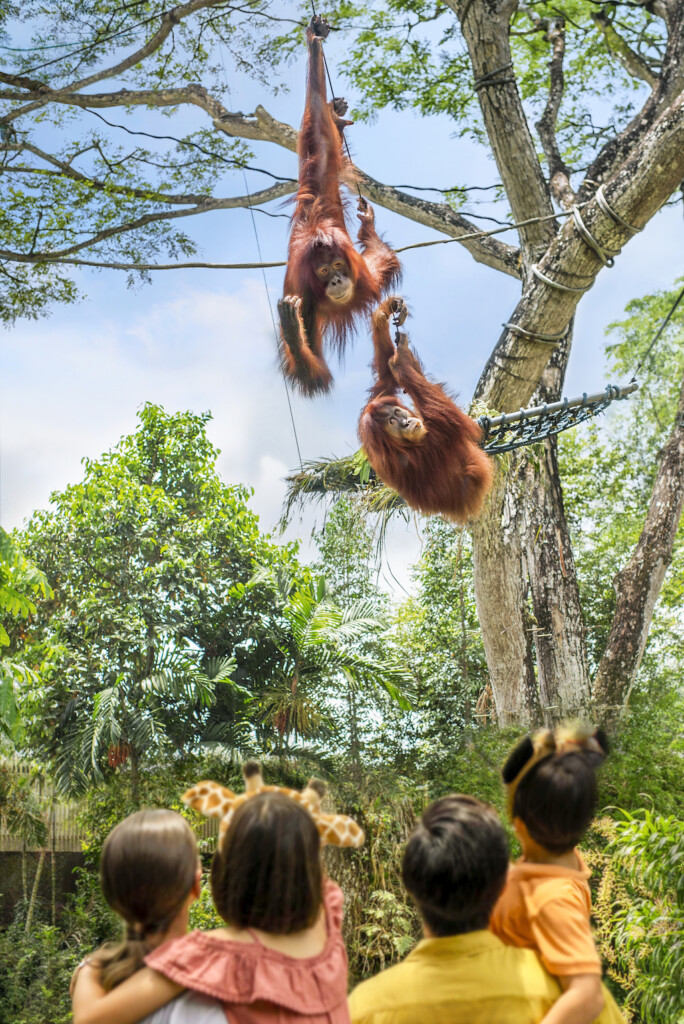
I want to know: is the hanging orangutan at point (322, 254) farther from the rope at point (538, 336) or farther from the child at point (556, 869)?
the child at point (556, 869)

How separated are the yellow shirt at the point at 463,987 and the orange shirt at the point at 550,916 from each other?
29mm

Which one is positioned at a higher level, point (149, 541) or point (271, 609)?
point (149, 541)

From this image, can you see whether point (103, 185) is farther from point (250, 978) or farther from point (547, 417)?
point (250, 978)

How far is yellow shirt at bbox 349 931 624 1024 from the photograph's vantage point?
1008 millimetres

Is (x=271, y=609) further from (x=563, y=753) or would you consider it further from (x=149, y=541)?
(x=563, y=753)

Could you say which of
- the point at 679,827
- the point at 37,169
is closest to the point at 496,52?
the point at 37,169

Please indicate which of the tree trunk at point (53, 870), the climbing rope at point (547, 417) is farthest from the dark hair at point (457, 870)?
the tree trunk at point (53, 870)

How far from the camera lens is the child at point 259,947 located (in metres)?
0.96

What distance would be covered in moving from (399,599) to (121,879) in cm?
749

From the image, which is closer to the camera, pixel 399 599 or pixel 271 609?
pixel 271 609

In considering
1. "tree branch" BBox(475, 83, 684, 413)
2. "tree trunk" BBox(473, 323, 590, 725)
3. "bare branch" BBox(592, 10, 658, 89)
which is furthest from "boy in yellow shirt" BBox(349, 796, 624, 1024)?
"bare branch" BBox(592, 10, 658, 89)

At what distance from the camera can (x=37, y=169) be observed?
20.7 ft

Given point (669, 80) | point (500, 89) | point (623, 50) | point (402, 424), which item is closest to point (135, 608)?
point (500, 89)

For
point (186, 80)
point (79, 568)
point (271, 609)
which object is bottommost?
point (271, 609)
